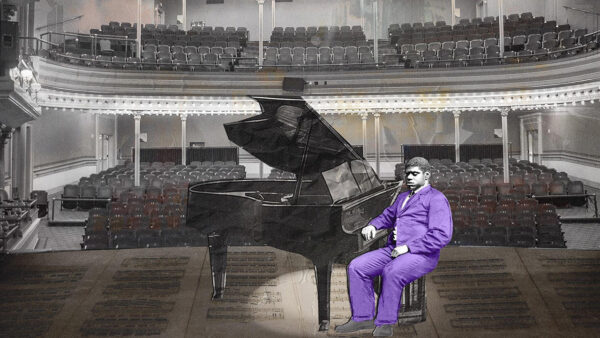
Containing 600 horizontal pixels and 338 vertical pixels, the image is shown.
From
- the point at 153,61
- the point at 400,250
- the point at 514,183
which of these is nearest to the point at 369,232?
the point at 400,250

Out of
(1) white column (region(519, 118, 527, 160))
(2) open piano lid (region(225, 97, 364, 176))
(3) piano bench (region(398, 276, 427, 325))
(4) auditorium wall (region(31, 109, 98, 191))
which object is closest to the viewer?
(3) piano bench (region(398, 276, 427, 325))

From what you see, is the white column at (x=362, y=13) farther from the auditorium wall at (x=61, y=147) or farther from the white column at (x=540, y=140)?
the auditorium wall at (x=61, y=147)

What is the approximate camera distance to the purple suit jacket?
3051mm

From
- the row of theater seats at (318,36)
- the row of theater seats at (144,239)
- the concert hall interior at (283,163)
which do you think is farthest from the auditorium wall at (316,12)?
the row of theater seats at (144,239)

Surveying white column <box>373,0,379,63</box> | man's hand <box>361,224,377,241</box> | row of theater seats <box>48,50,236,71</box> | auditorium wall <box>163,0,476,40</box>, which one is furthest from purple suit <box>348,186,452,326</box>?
auditorium wall <box>163,0,476,40</box>

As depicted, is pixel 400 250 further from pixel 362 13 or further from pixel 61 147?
pixel 362 13

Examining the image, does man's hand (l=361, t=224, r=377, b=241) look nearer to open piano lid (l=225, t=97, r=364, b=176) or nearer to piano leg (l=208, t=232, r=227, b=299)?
open piano lid (l=225, t=97, r=364, b=176)

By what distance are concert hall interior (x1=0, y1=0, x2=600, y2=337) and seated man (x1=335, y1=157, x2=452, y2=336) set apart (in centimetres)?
28

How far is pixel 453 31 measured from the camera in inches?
650

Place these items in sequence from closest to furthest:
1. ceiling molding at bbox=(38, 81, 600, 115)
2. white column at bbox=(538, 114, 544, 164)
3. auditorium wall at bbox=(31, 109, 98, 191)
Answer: ceiling molding at bbox=(38, 81, 600, 115), auditorium wall at bbox=(31, 109, 98, 191), white column at bbox=(538, 114, 544, 164)

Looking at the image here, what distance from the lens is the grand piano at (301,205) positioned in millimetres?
3492

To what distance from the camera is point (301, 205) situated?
3.57m

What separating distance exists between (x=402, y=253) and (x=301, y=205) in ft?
2.77

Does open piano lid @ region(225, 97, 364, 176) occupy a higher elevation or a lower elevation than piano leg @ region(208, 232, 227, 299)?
higher
